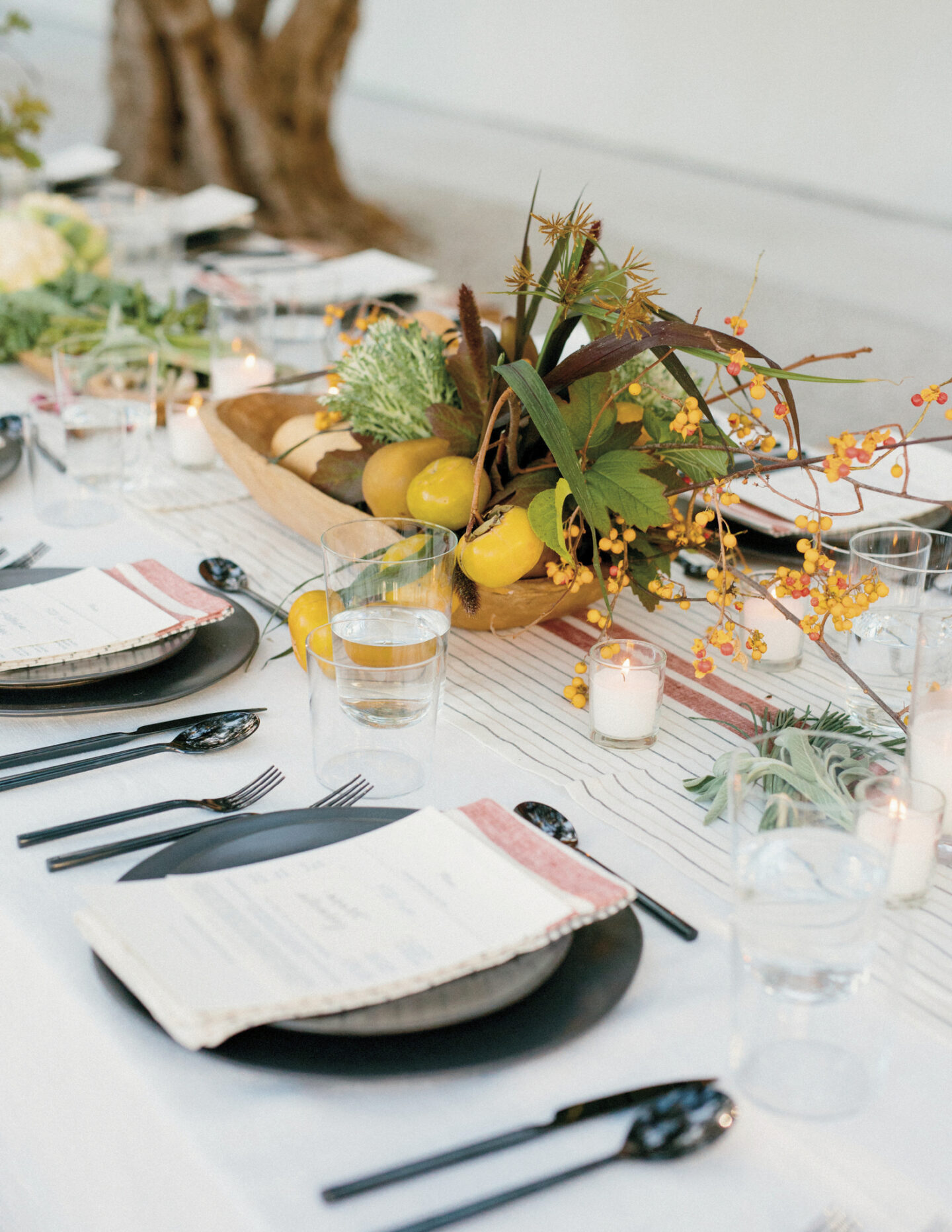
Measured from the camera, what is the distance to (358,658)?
2.80 feet

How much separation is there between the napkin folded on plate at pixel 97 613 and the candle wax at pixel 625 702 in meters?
0.33

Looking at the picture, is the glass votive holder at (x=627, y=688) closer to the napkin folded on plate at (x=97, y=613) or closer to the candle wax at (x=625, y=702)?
the candle wax at (x=625, y=702)

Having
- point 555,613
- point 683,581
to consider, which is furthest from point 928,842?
point 683,581

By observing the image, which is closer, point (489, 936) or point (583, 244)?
point (489, 936)

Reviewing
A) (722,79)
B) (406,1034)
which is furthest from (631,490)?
(722,79)

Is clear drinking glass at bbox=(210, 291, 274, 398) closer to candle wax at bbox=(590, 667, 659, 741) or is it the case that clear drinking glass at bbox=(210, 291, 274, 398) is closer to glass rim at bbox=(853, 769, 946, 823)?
candle wax at bbox=(590, 667, 659, 741)

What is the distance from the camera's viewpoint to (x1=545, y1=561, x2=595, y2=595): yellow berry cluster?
100cm

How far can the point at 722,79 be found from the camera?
6973mm

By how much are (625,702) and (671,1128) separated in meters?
Result: 0.40

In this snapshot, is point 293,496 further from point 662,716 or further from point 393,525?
point 662,716

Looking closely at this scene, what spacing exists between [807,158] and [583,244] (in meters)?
6.40

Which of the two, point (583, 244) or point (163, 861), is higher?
point (583, 244)

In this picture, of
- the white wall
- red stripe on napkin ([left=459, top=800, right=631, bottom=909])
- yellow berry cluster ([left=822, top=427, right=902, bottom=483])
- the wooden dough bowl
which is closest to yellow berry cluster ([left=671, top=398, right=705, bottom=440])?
yellow berry cluster ([left=822, top=427, right=902, bottom=483])

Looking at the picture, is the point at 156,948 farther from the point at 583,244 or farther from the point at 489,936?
the point at 583,244
